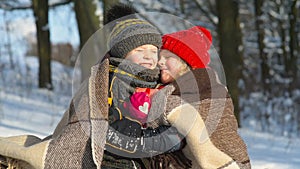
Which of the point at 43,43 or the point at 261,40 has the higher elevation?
the point at 43,43

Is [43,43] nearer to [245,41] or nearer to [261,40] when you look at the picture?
[261,40]

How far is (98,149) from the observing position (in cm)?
265

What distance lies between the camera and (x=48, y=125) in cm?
660

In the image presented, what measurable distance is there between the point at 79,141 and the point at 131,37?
0.64 meters

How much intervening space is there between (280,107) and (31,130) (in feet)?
19.1

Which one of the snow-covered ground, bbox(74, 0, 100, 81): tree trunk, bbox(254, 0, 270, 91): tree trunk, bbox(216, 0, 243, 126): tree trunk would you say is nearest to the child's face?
the snow-covered ground

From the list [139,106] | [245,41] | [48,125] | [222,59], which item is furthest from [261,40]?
[139,106]

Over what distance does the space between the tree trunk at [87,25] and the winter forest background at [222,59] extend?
15mm

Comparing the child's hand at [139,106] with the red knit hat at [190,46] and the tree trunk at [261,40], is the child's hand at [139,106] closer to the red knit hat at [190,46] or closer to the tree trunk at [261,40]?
the red knit hat at [190,46]

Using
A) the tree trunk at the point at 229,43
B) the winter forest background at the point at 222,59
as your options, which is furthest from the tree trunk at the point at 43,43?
the tree trunk at the point at 229,43

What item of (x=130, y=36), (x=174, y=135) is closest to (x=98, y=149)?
(x=174, y=135)

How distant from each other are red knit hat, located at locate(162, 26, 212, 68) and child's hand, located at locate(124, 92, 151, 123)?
1.22 feet

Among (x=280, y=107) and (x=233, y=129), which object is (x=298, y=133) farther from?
(x=233, y=129)

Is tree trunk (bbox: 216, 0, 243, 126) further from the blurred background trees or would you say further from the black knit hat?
the black knit hat
